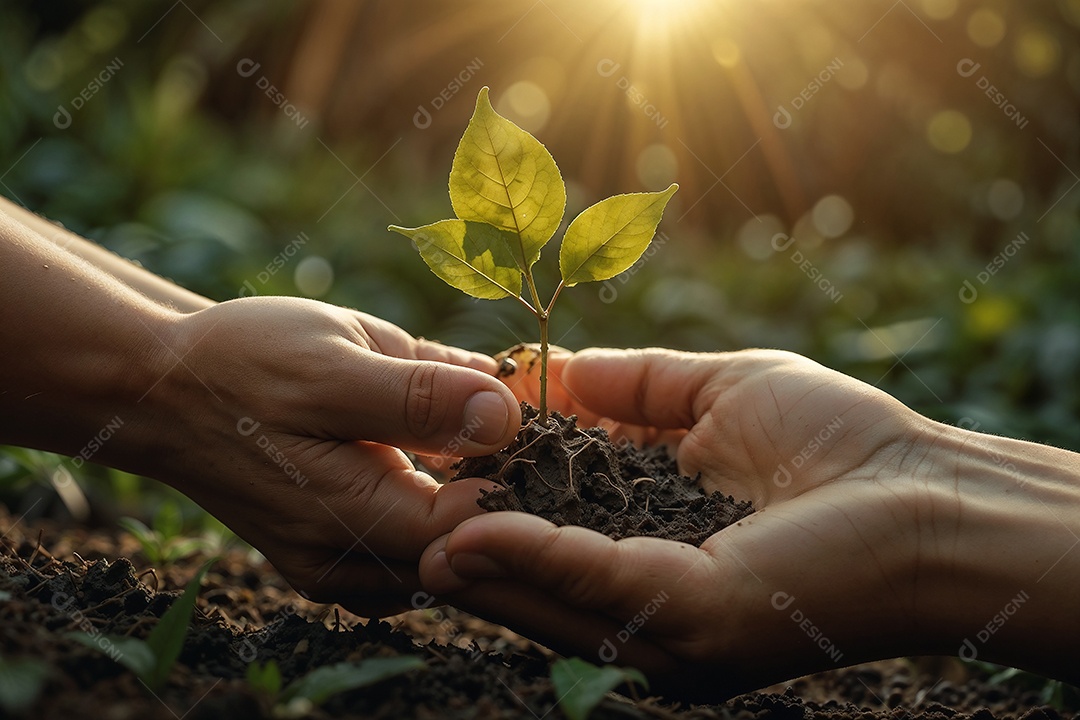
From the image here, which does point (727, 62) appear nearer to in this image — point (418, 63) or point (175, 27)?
point (418, 63)

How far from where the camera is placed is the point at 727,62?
332 inches

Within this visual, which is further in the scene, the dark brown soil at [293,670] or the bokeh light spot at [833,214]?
the bokeh light spot at [833,214]

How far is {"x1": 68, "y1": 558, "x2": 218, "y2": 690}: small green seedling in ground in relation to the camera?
1.27 m

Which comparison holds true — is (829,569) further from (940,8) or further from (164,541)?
(940,8)

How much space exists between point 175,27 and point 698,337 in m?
6.46

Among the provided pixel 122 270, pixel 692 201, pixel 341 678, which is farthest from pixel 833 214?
pixel 341 678

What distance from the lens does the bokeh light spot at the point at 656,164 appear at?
8.87 metres

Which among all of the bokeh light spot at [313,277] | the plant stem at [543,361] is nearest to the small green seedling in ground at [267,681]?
the plant stem at [543,361]

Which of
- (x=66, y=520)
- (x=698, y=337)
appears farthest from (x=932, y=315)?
(x=66, y=520)

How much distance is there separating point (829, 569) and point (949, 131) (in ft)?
25.9

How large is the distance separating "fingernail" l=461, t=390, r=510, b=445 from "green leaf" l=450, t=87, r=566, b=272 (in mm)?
374

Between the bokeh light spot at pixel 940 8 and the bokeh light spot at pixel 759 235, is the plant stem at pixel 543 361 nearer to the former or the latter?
the bokeh light spot at pixel 759 235

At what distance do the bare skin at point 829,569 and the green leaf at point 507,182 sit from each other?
0.65 m

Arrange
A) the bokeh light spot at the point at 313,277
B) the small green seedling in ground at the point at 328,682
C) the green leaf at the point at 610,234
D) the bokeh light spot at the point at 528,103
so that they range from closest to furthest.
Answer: the small green seedling in ground at the point at 328,682 → the green leaf at the point at 610,234 → the bokeh light spot at the point at 313,277 → the bokeh light spot at the point at 528,103
